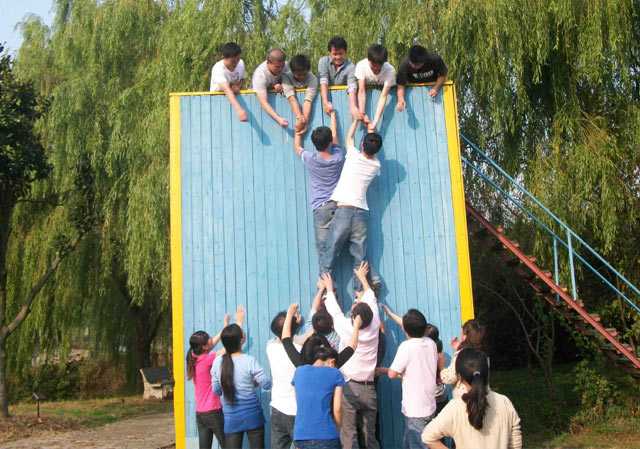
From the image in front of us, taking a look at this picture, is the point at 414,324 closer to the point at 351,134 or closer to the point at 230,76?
the point at 351,134

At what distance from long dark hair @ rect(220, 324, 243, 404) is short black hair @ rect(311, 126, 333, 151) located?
2.24 metres

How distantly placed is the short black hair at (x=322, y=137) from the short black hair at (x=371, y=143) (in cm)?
35

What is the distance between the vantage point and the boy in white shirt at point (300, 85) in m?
8.17

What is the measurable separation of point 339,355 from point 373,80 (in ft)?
11.5

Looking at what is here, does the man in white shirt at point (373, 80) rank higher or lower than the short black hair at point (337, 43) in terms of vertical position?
lower

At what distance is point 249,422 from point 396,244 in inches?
108

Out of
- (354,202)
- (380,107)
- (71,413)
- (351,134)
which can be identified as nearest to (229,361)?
(354,202)

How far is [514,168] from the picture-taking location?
39.4ft

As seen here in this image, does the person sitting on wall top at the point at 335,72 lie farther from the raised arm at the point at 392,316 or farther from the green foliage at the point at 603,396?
the green foliage at the point at 603,396

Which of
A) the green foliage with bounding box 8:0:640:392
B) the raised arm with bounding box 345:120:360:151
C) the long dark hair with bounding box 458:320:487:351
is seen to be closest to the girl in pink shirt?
the long dark hair with bounding box 458:320:487:351

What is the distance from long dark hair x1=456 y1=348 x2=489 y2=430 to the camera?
4.22 metres

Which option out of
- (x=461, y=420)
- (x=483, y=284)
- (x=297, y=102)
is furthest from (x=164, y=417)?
(x=461, y=420)

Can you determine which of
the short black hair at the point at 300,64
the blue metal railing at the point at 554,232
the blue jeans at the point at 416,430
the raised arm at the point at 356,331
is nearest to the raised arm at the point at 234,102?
the short black hair at the point at 300,64

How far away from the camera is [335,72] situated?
27.8 feet
